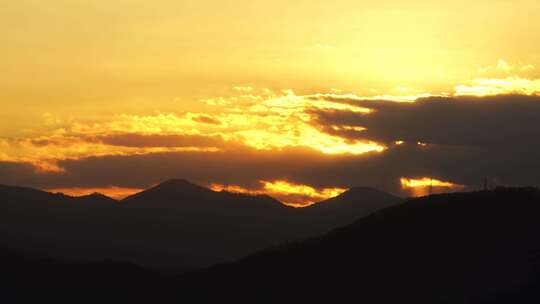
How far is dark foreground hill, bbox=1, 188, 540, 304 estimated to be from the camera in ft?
495

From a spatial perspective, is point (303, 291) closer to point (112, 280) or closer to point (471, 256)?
point (471, 256)

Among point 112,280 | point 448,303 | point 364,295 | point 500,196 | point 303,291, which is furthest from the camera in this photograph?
point 112,280

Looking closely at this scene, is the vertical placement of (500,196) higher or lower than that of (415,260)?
higher

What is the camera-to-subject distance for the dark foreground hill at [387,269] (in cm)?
15075

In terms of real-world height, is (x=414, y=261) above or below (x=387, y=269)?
above

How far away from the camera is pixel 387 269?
16300 centimetres

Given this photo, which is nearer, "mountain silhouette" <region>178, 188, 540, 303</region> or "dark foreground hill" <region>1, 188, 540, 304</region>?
A: "mountain silhouette" <region>178, 188, 540, 303</region>

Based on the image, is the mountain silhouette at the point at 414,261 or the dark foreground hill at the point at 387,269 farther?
the dark foreground hill at the point at 387,269

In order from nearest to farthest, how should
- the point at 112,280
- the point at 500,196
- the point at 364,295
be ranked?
the point at 364,295 < the point at 500,196 < the point at 112,280

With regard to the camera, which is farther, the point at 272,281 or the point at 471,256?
the point at 272,281

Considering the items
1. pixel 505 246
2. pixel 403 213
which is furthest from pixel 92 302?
pixel 505 246

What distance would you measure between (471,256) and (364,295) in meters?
18.3

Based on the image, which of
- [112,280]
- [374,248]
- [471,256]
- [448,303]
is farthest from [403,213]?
[112,280]

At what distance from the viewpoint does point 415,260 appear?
163 meters
